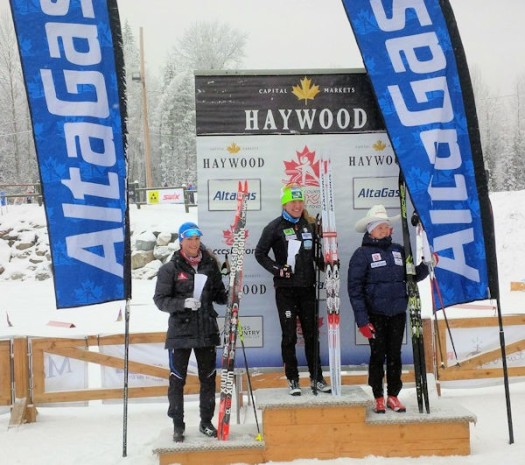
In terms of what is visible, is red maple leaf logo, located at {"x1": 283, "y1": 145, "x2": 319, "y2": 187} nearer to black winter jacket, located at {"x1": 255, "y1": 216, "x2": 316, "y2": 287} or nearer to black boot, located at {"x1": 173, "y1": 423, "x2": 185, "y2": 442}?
black winter jacket, located at {"x1": 255, "y1": 216, "x2": 316, "y2": 287}

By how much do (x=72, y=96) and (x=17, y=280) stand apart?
50.9 ft

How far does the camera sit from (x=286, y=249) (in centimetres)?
519

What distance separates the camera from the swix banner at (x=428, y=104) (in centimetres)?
490

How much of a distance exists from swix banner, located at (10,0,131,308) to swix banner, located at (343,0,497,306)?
6.92 feet

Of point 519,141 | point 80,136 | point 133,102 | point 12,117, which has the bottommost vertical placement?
point 80,136

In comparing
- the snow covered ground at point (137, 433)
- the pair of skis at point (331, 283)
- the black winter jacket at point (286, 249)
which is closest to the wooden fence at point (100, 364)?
the snow covered ground at point (137, 433)

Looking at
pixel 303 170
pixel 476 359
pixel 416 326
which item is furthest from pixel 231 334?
pixel 476 359

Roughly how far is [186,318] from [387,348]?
1.66 meters

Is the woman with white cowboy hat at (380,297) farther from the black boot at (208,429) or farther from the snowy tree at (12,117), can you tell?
the snowy tree at (12,117)

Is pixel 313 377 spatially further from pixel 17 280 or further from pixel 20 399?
pixel 17 280

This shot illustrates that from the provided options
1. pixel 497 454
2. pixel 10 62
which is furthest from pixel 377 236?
pixel 10 62

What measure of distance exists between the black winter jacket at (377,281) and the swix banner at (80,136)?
1881 millimetres

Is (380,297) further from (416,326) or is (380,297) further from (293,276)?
(293,276)

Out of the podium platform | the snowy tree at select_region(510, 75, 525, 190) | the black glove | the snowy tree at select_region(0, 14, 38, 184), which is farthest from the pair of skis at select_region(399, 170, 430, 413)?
the snowy tree at select_region(510, 75, 525, 190)
